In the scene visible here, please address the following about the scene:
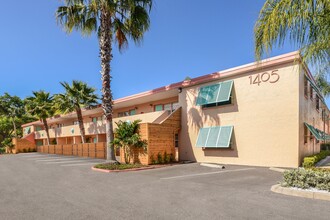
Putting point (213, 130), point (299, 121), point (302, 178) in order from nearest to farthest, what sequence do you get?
point (302, 178)
point (299, 121)
point (213, 130)

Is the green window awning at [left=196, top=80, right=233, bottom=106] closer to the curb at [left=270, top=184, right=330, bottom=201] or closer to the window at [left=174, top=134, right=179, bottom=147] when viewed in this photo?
the window at [left=174, top=134, right=179, bottom=147]

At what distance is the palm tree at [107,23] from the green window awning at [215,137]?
6817 mm

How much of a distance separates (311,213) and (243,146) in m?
10.4

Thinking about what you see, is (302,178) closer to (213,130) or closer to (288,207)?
(288,207)

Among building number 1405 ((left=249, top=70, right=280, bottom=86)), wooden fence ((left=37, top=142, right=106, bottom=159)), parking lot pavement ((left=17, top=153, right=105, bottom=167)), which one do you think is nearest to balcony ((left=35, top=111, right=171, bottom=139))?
wooden fence ((left=37, top=142, right=106, bottom=159))

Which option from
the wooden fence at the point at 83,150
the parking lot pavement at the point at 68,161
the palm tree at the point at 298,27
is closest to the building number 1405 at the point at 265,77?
the palm tree at the point at 298,27

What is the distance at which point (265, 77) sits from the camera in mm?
15062

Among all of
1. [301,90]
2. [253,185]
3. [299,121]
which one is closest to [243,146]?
[299,121]

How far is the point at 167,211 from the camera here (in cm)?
600

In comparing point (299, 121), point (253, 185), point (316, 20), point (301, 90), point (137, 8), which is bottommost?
point (253, 185)

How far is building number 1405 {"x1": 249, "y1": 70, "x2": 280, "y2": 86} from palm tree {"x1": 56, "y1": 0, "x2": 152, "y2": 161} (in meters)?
8.76

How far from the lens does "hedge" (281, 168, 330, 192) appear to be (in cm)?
720

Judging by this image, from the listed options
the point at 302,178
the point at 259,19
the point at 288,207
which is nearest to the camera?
the point at 288,207

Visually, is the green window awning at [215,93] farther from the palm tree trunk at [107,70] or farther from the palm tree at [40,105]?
the palm tree at [40,105]
